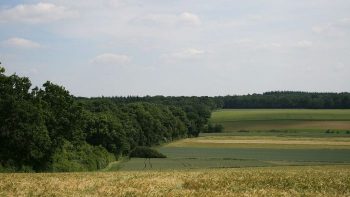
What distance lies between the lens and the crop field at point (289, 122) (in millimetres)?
144625

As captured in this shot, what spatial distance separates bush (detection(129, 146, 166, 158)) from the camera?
86250mm

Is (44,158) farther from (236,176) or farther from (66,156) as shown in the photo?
(236,176)

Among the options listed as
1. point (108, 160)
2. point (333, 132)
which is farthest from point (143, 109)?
point (333, 132)

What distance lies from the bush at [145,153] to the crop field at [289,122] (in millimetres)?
65158

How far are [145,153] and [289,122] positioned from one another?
83.3 metres

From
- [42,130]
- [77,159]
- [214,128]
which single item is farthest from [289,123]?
[42,130]

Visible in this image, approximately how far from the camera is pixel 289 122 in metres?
162

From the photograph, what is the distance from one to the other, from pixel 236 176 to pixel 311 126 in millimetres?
117554

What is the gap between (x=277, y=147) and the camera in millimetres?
99875

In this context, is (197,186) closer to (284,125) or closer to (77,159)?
(77,159)

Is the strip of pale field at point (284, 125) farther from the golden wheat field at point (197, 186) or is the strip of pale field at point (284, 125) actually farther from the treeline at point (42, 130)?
the golden wheat field at point (197, 186)

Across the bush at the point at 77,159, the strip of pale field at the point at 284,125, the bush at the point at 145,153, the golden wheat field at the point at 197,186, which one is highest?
the strip of pale field at the point at 284,125

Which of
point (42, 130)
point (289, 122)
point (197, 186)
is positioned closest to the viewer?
point (197, 186)

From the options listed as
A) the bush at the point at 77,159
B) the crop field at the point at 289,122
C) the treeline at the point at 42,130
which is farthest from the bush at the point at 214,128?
the bush at the point at 77,159
